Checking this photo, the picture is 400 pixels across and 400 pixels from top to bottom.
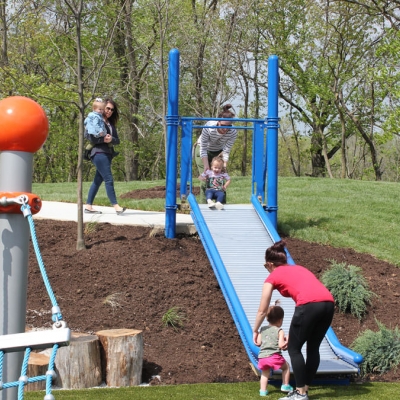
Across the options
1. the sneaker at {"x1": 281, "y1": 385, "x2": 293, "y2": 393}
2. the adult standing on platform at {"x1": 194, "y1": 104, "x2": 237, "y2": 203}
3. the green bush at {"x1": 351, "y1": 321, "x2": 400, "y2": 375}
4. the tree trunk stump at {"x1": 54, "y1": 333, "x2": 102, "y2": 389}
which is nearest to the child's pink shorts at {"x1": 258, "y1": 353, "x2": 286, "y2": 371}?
the sneaker at {"x1": 281, "y1": 385, "x2": 293, "y2": 393}

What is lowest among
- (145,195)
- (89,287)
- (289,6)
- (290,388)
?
(290,388)

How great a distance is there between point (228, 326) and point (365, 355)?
4.96 ft

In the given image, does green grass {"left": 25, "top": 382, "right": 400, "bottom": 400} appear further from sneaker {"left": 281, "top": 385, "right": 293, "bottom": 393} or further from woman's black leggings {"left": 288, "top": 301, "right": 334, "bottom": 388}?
woman's black leggings {"left": 288, "top": 301, "right": 334, "bottom": 388}

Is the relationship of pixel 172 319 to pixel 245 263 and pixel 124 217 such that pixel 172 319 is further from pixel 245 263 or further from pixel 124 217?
pixel 124 217

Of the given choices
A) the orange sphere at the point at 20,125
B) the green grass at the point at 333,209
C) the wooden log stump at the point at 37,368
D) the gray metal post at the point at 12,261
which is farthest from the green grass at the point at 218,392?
the green grass at the point at 333,209

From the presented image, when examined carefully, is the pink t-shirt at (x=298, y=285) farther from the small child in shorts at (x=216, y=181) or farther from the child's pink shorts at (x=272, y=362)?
the small child in shorts at (x=216, y=181)

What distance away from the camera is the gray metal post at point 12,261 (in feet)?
7.86

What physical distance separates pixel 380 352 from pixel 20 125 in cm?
513

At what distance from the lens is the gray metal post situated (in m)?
2.39


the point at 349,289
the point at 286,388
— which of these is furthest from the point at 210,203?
the point at 286,388

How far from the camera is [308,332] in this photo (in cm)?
526

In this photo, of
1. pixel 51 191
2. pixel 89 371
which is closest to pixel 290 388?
pixel 89 371

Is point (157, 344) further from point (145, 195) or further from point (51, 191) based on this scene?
point (51, 191)

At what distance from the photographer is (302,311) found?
5.19m
